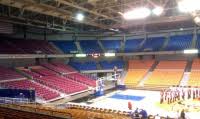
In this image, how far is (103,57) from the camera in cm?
3784

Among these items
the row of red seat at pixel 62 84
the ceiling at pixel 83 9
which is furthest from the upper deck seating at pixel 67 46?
the ceiling at pixel 83 9

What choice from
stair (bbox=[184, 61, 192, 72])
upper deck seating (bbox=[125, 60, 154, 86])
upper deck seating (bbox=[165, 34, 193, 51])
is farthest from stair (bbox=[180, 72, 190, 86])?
upper deck seating (bbox=[125, 60, 154, 86])

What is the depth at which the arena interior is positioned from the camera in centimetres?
1834

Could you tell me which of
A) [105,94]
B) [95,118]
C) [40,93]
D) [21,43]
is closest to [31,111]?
[95,118]

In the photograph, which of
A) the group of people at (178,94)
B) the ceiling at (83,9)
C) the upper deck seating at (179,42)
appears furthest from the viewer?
the upper deck seating at (179,42)

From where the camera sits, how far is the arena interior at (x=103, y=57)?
18.3m

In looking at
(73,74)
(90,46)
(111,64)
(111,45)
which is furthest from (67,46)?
(111,64)

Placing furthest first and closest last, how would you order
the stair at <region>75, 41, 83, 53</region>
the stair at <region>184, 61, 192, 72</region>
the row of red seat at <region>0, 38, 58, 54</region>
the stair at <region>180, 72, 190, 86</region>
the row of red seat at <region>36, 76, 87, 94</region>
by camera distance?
the stair at <region>75, 41, 83, 53</region>
the stair at <region>184, 61, 192, 72</region>
the stair at <region>180, 72, 190, 86</region>
the row of red seat at <region>0, 38, 58, 54</region>
the row of red seat at <region>36, 76, 87, 94</region>

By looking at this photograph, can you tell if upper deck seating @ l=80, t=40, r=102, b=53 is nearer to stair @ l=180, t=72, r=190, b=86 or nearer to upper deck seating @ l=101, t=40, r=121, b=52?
upper deck seating @ l=101, t=40, r=121, b=52

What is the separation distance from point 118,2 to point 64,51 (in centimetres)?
1821

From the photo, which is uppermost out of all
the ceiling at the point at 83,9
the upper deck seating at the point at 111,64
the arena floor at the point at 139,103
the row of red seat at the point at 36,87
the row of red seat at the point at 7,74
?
the ceiling at the point at 83,9

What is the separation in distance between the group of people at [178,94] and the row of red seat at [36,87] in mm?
10338

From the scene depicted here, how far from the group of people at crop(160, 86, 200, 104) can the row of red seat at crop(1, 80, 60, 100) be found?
1034 cm

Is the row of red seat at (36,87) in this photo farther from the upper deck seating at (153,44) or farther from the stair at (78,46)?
the upper deck seating at (153,44)
